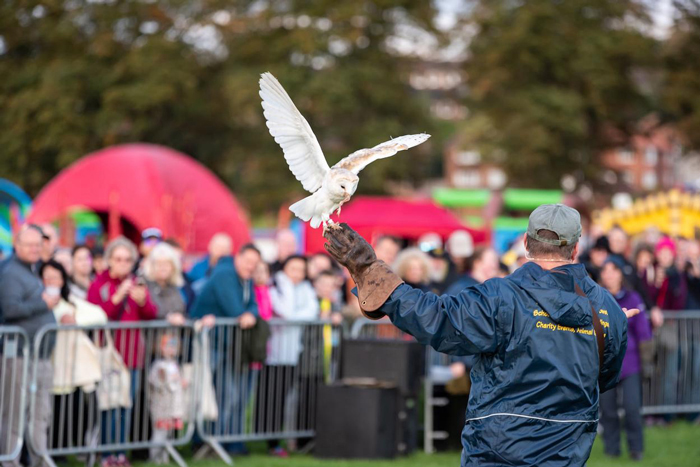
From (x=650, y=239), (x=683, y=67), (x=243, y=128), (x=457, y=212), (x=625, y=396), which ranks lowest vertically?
(x=625, y=396)

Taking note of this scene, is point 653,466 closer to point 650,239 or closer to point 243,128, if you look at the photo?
point 650,239

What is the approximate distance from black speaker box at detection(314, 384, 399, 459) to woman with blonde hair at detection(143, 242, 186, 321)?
163 cm

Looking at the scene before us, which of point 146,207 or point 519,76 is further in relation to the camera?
point 519,76

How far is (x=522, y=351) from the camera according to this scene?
443 cm

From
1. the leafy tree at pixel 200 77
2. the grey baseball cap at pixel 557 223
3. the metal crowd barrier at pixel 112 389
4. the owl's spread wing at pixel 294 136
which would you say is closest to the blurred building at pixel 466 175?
the leafy tree at pixel 200 77

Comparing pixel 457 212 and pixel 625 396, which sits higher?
pixel 457 212

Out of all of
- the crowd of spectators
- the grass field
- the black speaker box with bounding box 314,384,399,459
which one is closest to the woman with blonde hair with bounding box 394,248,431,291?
the crowd of spectators

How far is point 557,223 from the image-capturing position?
4586 millimetres

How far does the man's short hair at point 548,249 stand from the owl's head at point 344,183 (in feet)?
2.80

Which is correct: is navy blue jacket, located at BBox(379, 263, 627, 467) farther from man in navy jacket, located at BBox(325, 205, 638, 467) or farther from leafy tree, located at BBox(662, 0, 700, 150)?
leafy tree, located at BBox(662, 0, 700, 150)

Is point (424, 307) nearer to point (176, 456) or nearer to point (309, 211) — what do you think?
point (309, 211)

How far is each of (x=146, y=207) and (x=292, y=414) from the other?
12.1 m

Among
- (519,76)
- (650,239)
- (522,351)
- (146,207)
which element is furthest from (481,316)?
(519,76)

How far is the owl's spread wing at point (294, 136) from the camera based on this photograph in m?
5.00
